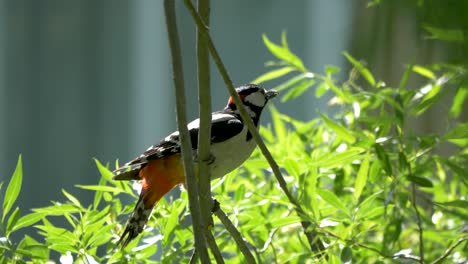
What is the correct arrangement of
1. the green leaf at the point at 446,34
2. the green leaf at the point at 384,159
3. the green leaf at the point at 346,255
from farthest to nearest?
1. the green leaf at the point at 384,159
2. the green leaf at the point at 346,255
3. the green leaf at the point at 446,34

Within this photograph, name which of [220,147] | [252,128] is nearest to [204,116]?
[252,128]

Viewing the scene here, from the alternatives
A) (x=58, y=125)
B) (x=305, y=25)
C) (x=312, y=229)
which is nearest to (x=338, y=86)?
(x=312, y=229)

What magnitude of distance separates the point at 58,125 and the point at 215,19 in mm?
1179

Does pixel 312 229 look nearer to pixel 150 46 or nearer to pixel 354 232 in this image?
pixel 354 232

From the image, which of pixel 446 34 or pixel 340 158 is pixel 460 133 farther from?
pixel 446 34

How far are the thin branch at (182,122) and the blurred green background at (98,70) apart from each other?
3633 millimetres

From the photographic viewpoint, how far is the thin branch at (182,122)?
1.20 meters

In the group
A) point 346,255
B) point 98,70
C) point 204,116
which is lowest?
point 98,70

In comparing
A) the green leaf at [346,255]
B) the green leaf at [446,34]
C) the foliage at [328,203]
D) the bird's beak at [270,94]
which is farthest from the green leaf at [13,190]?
the green leaf at [446,34]

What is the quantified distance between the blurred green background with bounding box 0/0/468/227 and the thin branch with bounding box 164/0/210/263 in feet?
11.9

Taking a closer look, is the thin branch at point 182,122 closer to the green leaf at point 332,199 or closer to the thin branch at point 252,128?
the thin branch at point 252,128

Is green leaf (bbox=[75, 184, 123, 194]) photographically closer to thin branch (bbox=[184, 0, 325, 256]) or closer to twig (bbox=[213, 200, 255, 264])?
twig (bbox=[213, 200, 255, 264])

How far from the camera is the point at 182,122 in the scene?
3.92 ft

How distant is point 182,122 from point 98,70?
4007 mm
